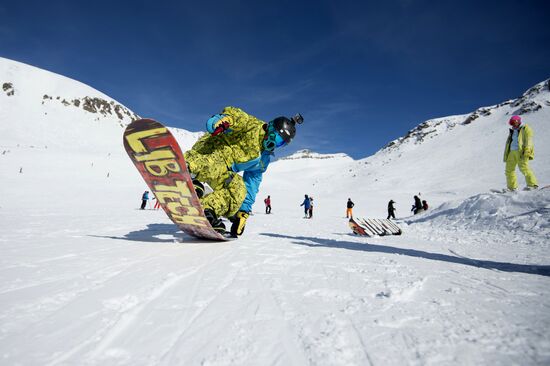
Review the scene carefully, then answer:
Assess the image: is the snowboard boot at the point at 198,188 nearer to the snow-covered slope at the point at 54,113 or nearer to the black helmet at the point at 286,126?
the black helmet at the point at 286,126

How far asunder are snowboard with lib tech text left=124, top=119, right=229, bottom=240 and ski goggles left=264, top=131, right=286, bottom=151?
1651 millimetres

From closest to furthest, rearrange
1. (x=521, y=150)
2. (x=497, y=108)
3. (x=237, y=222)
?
1. (x=237, y=222)
2. (x=521, y=150)
3. (x=497, y=108)

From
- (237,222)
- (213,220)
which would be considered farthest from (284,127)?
(213,220)

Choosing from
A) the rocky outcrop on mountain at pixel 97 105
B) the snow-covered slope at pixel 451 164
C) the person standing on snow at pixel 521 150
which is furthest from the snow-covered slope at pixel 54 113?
the person standing on snow at pixel 521 150

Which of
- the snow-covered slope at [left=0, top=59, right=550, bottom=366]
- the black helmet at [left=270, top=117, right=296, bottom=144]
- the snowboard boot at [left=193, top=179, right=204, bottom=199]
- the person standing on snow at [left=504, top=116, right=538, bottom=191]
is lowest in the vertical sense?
the snow-covered slope at [left=0, top=59, right=550, bottom=366]

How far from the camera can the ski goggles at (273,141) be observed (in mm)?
5035

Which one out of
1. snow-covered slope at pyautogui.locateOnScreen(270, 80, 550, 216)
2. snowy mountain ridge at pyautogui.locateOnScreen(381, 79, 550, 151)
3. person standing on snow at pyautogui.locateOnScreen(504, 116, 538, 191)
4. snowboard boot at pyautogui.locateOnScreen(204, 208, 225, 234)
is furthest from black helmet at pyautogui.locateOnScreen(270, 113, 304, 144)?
snowy mountain ridge at pyautogui.locateOnScreen(381, 79, 550, 151)

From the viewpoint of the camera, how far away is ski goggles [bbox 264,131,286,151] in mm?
5035

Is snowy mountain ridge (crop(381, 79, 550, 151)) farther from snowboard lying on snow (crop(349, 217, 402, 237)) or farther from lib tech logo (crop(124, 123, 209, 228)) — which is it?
lib tech logo (crop(124, 123, 209, 228))

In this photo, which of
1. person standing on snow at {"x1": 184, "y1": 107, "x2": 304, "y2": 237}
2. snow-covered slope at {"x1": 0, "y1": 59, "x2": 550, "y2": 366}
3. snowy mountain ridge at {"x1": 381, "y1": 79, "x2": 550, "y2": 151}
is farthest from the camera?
snowy mountain ridge at {"x1": 381, "y1": 79, "x2": 550, "y2": 151}

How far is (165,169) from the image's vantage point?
4148mm

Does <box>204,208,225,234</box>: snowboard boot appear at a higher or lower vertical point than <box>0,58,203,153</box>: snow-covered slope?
lower

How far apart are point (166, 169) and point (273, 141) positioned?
1894 millimetres

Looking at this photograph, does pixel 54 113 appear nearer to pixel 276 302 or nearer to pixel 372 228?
pixel 372 228
